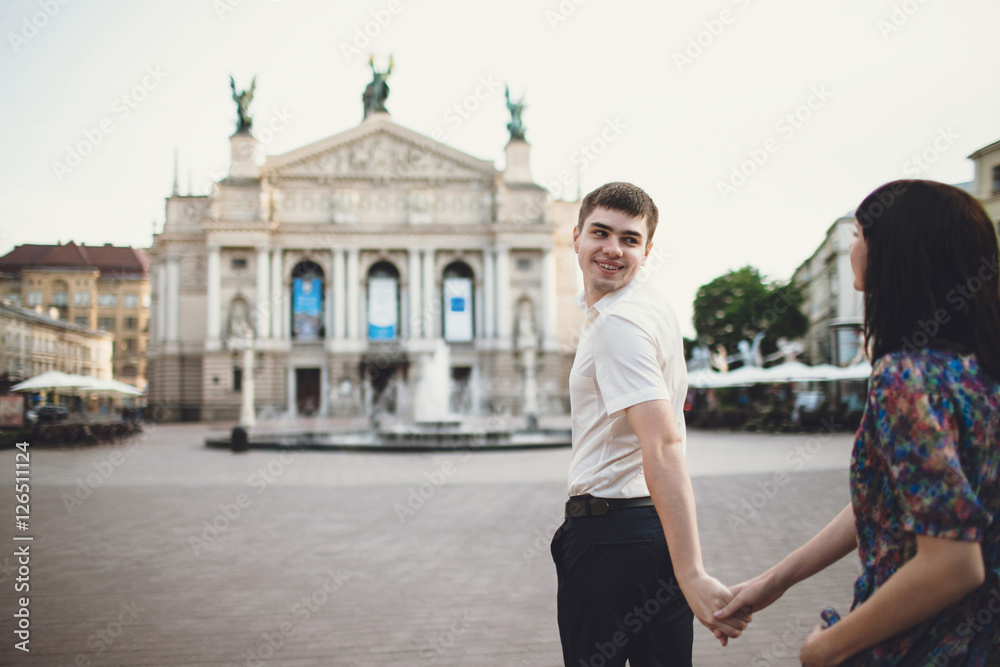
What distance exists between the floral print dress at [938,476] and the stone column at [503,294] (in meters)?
49.8

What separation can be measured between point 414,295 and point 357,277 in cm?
407

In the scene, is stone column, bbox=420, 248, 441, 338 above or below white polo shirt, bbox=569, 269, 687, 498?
above

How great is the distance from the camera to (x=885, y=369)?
5.25 ft

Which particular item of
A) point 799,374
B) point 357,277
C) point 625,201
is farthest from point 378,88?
point 625,201

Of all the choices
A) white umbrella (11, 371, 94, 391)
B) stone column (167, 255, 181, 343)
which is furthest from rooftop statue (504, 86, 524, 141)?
white umbrella (11, 371, 94, 391)

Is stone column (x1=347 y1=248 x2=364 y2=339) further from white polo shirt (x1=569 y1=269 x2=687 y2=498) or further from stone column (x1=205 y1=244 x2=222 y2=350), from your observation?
white polo shirt (x1=569 y1=269 x2=687 y2=498)

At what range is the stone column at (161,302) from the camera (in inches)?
2103

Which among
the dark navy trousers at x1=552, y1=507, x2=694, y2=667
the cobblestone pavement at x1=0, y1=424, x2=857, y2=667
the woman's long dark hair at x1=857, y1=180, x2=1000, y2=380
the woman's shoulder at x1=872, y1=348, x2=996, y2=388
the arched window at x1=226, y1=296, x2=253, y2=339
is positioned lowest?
the cobblestone pavement at x1=0, y1=424, x2=857, y2=667

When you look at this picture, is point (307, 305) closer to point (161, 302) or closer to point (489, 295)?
point (161, 302)

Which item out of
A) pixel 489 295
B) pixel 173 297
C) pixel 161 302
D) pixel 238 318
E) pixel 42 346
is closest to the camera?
pixel 42 346

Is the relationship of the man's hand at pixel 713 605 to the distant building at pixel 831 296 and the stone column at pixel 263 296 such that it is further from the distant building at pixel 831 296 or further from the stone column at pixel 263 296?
the stone column at pixel 263 296

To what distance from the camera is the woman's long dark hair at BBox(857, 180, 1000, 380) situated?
1621 mm

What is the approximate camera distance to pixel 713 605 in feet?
6.48

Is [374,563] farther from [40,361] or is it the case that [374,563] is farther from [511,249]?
[511,249]
